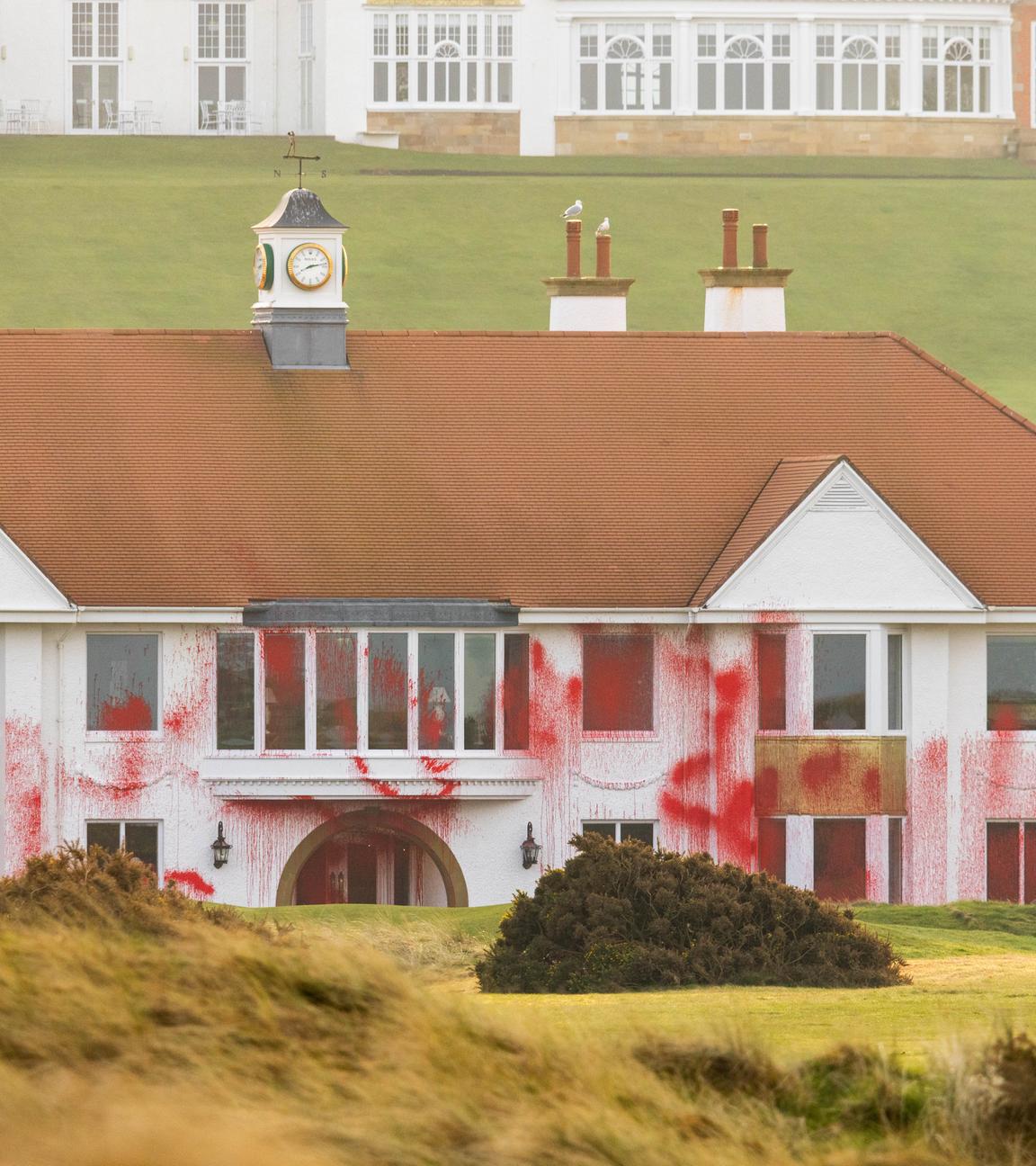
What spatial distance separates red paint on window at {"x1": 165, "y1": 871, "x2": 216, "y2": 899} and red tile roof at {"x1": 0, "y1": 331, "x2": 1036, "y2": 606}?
10.7 ft

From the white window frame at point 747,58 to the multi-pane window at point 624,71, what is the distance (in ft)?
3.03

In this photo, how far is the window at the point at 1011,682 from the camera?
3641 centimetres

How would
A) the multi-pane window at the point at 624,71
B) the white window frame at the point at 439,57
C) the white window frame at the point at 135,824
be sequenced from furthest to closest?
the multi-pane window at the point at 624,71 < the white window frame at the point at 439,57 < the white window frame at the point at 135,824

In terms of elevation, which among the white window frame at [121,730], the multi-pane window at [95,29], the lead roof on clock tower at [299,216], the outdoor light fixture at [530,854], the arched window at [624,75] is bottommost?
the outdoor light fixture at [530,854]

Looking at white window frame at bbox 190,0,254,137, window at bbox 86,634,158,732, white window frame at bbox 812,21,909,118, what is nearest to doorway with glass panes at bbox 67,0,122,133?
white window frame at bbox 190,0,254,137

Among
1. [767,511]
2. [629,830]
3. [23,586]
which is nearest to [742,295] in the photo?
[767,511]

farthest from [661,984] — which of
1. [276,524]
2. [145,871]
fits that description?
[276,524]

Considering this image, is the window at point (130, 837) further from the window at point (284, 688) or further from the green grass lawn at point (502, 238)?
the green grass lawn at point (502, 238)

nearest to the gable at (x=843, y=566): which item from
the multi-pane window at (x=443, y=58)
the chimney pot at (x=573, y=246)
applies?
the chimney pot at (x=573, y=246)

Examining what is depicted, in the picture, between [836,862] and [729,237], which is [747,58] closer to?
[729,237]

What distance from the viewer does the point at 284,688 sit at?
3538 centimetres

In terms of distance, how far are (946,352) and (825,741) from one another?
28.3 meters

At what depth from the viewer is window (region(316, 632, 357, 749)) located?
3531 centimetres

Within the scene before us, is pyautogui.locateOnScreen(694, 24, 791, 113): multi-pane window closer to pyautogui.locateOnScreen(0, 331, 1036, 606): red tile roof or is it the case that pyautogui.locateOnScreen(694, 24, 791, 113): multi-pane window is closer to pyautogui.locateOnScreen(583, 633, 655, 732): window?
pyautogui.locateOnScreen(0, 331, 1036, 606): red tile roof
